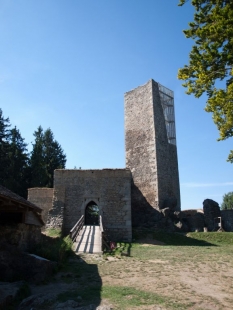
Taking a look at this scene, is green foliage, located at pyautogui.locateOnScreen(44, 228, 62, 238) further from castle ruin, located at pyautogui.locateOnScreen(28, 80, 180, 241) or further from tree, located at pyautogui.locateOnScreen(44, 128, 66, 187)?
tree, located at pyautogui.locateOnScreen(44, 128, 66, 187)

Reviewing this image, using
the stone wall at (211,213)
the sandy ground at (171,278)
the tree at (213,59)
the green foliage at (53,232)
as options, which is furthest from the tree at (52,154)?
the tree at (213,59)

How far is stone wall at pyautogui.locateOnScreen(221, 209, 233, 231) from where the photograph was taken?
2158cm

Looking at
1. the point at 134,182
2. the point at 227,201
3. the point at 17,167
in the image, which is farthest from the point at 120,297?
the point at 227,201

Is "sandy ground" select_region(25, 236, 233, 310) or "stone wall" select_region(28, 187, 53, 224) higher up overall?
"stone wall" select_region(28, 187, 53, 224)

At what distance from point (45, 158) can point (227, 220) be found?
20458 millimetres

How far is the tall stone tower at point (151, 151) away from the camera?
74.4 ft

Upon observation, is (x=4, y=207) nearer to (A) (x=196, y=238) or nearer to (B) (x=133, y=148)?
(A) (x=196, y=238)

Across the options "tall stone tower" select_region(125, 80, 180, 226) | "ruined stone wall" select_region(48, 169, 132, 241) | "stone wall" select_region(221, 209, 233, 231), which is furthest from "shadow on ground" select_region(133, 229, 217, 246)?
"stone wall" select_region(221, 209, 233, 231)

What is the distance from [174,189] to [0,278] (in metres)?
19.8

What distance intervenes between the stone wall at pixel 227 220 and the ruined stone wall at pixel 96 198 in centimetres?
934

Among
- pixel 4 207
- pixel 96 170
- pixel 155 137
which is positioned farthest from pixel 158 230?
pixel 4 207

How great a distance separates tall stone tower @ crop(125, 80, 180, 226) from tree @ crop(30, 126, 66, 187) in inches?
369

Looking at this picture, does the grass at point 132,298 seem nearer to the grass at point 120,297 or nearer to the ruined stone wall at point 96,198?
the grass at point 120,297

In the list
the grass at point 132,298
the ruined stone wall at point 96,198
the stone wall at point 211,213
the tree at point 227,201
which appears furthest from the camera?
the tree at point 227,201
